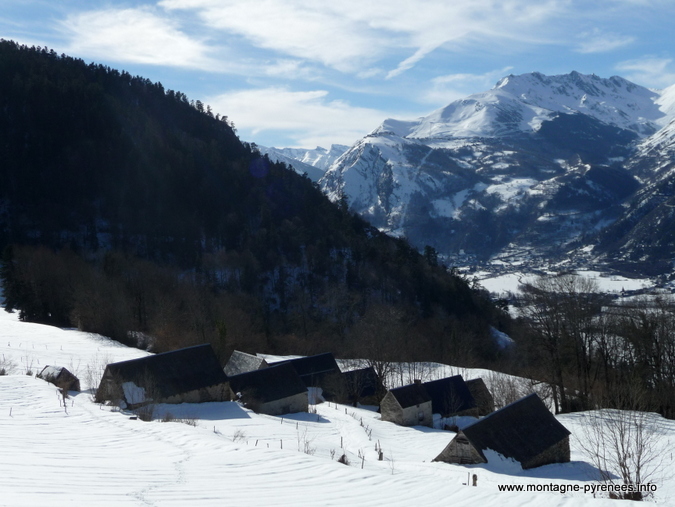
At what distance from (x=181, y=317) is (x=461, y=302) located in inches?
2033

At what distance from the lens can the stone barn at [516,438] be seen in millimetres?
25000

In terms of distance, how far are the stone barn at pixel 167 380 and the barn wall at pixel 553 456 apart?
17726 mm

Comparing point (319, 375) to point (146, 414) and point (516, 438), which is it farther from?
point (146, 414)

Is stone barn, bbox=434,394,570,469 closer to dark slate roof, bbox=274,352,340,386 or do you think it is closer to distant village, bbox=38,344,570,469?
distant village, bbox=38,344,570,469

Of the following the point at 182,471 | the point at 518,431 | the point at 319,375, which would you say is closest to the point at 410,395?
the point at 319,375

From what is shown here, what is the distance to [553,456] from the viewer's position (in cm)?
2745

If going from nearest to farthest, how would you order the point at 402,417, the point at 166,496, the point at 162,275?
the point at 166,496 → the point at 402,417 → the point at 162,275

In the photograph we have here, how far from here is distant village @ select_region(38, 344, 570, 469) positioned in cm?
2647

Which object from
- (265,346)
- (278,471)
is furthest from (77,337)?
(278,471)

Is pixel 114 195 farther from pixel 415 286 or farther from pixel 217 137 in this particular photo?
pixel 415 286

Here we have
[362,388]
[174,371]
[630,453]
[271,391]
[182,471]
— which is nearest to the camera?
[182,471]

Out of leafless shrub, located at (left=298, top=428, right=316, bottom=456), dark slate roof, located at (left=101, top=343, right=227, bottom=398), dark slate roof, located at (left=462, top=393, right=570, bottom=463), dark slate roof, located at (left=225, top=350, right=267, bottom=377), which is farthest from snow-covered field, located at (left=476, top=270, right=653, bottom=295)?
leafless shrub, located at (left=298, top=428, right=316, bottom=456)

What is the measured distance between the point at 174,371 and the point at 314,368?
1535 cm

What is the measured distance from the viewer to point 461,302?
9425 centimetres
